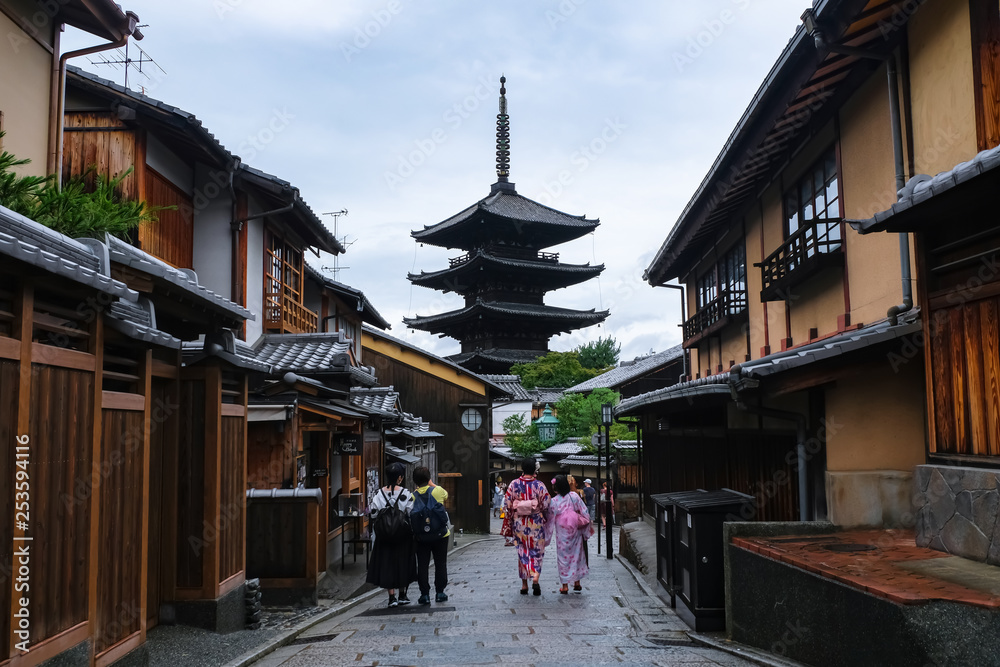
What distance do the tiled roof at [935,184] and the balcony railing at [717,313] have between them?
8.48m

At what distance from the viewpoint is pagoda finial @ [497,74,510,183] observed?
164ft

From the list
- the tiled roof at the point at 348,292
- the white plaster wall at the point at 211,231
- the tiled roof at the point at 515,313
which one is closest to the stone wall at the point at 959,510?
the white plaster wall at the point at 211,231

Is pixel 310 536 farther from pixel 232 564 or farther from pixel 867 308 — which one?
pixel 867 308

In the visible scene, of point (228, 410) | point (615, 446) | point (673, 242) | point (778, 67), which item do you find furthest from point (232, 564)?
point (615, 446)

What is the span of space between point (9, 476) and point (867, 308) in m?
8.69

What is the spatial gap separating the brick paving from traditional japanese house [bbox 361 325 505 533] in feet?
75.5

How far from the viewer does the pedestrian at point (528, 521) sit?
11.1 meters

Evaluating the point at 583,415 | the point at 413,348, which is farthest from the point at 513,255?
the point at 413,348

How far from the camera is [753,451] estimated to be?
37.4 feet

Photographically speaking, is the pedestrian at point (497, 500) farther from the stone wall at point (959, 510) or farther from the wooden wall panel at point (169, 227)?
the stone wall at point (959, 510)

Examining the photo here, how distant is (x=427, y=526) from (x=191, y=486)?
316 cm

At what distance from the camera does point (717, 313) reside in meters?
16.5

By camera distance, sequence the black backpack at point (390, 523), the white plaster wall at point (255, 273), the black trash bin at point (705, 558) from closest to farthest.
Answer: the black trash bin at point (705, 558), the black backpack at point (390, 523), the white plaster wall at point (255, 273)

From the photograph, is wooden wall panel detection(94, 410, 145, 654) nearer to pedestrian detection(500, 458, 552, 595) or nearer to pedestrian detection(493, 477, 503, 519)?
pedestrian detection(500, 458, 552, 595)
